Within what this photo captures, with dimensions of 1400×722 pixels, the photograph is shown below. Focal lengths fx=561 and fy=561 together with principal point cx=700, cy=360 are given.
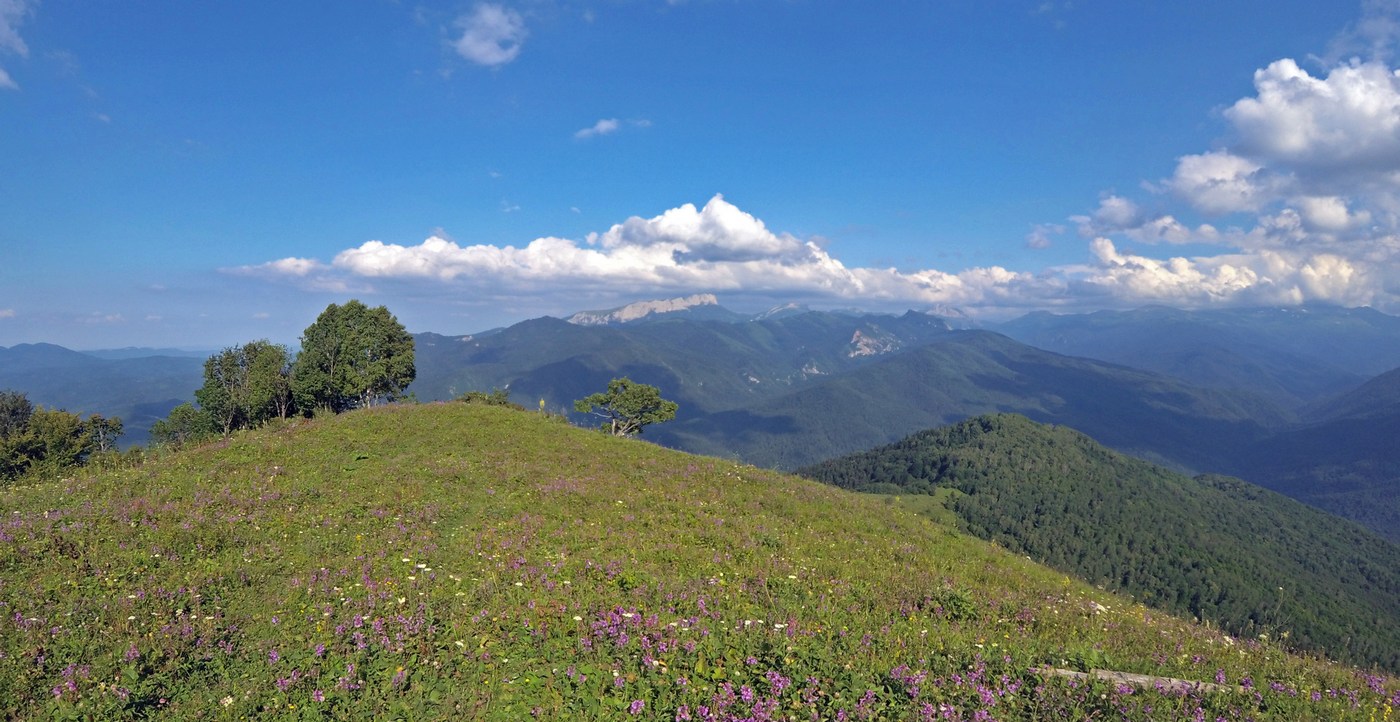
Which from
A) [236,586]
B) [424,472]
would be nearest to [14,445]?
[424,472]

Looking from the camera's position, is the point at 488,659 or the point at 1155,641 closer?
the point at 488,659

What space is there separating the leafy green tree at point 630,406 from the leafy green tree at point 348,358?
21.4m

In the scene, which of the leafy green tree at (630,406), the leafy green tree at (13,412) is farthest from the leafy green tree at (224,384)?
the leafy green tree at (630,406)

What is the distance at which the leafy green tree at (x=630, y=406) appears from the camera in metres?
70.1

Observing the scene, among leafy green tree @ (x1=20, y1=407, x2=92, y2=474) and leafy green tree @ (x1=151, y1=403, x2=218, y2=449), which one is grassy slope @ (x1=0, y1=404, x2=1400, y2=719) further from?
leafy green tree @ (x1=20, y1=407, x2=92, y2=474)

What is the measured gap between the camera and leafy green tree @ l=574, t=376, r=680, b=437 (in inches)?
2761

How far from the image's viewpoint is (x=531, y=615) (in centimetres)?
1122

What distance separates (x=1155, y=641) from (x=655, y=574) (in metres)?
11.4

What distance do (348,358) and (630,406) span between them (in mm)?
30455

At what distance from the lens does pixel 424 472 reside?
74.1ft

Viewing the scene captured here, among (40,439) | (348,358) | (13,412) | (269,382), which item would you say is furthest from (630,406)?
(13,412)

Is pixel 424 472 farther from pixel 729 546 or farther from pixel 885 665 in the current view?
pixel 885 665

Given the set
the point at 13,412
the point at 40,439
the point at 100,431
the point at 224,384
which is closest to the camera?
the point at 40,439

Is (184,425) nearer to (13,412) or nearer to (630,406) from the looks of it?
(13,412)
